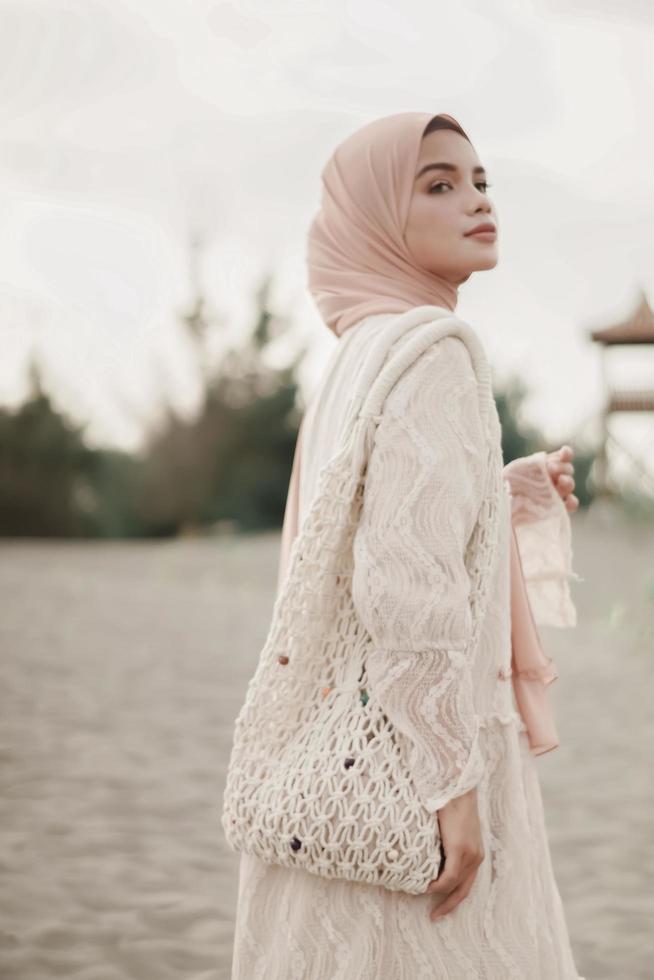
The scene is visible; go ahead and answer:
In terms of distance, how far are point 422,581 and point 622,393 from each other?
13476 millimetres

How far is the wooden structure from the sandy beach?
432cm

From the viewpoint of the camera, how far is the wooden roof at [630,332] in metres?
14.4

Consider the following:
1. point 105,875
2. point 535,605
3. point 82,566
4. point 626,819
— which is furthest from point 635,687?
point 82,566

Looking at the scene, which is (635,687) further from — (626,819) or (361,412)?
(361,412)

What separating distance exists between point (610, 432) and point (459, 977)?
13.4m

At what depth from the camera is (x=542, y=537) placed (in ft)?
5.60

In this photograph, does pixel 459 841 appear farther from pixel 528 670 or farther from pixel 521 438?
pixel 521 438

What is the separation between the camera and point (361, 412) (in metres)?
1.22

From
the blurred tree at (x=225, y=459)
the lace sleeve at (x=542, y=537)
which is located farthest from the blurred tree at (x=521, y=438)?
the lace sleeve at (x=542, y=537)

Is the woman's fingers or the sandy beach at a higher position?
the woman's fingers

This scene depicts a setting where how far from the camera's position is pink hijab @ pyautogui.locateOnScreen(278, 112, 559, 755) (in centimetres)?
136

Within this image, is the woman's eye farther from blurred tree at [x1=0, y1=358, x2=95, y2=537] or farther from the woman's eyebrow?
blurred tree at [x1=0, y1=358, x2=95, y2=537]

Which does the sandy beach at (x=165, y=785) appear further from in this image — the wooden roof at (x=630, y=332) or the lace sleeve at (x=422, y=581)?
the wooden roof at (x=630, y=332)

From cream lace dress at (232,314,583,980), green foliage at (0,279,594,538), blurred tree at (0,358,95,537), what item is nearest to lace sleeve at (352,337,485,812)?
cream lace dress at (232,314,583,980)
